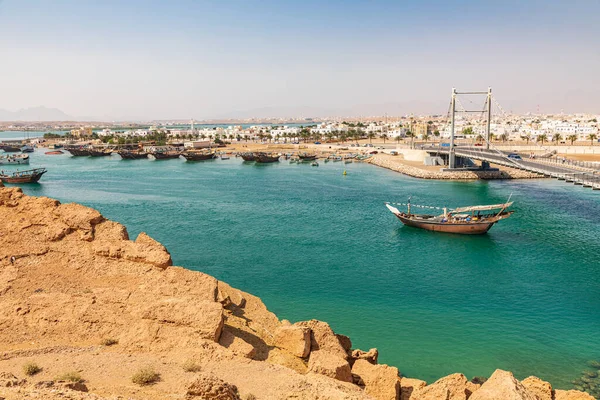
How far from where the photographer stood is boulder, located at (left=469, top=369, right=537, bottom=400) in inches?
300

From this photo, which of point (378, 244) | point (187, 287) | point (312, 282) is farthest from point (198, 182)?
point (187, 287)

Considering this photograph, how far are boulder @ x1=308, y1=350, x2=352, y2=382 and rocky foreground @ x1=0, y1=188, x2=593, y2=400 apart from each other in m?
0.03

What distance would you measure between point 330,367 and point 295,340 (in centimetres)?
157

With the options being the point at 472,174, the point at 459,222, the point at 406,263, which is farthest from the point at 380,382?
the point at 472,174

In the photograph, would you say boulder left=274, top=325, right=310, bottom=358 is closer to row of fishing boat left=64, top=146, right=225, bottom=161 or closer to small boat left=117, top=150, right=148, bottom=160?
row of fishing boat left=64, top=146, right=225, bottom=161

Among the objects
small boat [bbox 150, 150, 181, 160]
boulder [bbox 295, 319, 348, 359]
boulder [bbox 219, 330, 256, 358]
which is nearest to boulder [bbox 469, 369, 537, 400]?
boulder [bbox 295, 319, 348, 359]

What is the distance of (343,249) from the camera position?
28.8m

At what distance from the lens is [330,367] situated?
9.16 meters

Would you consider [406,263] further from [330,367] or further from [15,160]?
[15,160]

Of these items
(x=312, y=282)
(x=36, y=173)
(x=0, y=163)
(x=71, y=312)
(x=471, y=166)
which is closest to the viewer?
(x=71, y=312)

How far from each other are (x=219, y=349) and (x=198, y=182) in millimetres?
52664

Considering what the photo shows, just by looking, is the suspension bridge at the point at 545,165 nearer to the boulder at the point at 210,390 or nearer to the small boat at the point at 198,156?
the boulder at the point at 210,390

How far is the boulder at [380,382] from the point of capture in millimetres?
9773

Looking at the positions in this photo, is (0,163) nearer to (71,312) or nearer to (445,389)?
(71,312)
